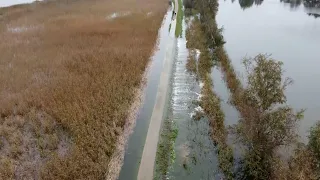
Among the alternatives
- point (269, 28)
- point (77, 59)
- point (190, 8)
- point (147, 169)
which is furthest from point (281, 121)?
point (190, 8)

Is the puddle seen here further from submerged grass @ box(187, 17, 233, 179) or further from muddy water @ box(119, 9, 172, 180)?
submerged grass @ box(187, 17, 233, 179)

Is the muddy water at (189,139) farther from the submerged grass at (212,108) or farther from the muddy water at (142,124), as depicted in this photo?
the muddy water at (142,124)

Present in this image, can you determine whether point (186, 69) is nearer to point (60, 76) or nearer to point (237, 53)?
point (237, 53)

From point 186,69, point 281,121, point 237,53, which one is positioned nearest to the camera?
point 281,121

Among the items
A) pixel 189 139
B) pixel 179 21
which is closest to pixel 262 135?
pixel 189 139

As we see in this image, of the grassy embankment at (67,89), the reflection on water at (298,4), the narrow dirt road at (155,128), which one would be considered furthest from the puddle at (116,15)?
the reflection on water at (298,4)
